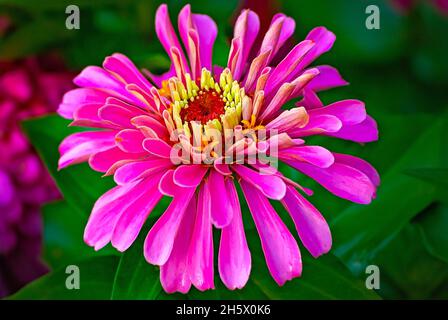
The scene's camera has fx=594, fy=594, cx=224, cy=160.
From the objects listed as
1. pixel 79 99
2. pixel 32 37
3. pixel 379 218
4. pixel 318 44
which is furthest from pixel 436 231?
pixel 32 37

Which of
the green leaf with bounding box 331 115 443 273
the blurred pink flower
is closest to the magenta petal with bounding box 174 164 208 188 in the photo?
the green leaf with bounding box 331 115 443 273

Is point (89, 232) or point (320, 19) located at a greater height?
point (320, 19)

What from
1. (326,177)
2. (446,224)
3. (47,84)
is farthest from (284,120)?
(47,84)

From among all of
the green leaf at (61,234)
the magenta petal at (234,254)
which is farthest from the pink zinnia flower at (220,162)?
the green leaf at (61,234)

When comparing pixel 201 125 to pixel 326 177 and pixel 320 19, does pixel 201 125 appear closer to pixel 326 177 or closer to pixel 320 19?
pixel 326 177

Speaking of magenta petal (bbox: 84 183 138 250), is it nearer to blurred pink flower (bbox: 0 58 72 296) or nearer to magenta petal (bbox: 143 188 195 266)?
magenta petal (bbox: 143 188 195 266)
